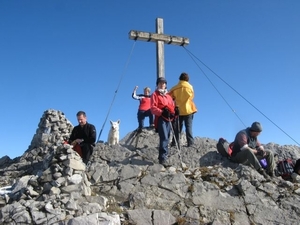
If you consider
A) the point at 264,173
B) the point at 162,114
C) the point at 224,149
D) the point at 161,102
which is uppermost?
the point at 161,102

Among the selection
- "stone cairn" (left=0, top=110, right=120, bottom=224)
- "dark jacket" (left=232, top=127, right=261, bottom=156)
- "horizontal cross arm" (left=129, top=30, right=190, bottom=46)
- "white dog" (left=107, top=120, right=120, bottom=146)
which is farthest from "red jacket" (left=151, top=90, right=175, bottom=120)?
"horizontal cross arm" (left=129, top=30, right=190, bottom=46)

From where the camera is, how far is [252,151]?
30.0 feet

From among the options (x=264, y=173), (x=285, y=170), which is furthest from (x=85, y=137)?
(x=285, y=170)

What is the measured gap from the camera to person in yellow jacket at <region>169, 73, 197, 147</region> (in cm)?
1073

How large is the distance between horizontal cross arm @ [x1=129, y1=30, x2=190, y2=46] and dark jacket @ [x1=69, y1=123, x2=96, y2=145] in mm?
6377

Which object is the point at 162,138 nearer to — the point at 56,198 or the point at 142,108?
the point at 56,198

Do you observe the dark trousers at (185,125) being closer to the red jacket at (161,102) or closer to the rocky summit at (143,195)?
the red jacket at (161,102)

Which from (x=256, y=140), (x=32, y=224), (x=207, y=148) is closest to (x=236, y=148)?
(x=256, y=140)

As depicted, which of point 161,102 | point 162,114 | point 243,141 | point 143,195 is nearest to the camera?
point 143,195

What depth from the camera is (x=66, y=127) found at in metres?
14.4

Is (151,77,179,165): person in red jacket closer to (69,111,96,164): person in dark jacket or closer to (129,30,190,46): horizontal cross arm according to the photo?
(69,111,96,164): person in dark jacket

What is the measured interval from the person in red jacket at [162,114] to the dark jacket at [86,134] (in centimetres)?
169

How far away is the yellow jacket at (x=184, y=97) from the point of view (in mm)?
10727

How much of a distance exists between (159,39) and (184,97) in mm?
4460
